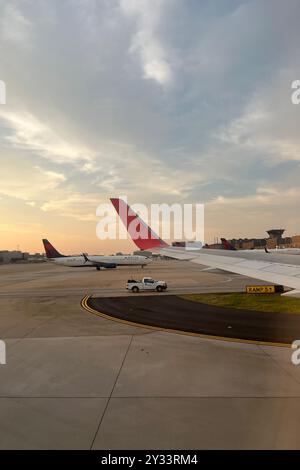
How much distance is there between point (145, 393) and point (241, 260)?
20.1 feet

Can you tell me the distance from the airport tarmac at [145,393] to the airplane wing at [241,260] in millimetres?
2757

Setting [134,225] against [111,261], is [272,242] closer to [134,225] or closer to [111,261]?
[111,261]

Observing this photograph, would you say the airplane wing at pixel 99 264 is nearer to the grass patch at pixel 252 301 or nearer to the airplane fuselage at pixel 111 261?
the airplane fuselage at pixel 111 261

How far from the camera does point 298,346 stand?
11.4 meters

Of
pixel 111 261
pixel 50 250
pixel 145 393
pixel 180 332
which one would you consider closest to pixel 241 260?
pixel 180 332

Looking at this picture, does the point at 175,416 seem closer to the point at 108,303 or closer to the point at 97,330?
the point at 97,330

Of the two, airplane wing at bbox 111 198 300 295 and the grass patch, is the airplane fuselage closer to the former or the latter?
the grass patch

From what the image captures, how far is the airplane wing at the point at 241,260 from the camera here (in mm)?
8086

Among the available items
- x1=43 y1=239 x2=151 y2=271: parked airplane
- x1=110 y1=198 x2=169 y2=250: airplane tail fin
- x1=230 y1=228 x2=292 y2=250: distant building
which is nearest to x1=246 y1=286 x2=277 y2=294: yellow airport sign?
x1=110 y1=198 x2=169 y2=250: airplane tail fin

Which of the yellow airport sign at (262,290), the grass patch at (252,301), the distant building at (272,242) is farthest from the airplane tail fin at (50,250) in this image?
A: the distant building at (272,242)

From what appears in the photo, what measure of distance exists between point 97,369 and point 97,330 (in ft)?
16.4

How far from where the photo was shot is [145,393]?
803 centimetres

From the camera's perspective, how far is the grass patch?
60.2 ft

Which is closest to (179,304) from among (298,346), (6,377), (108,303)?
(108,303)
